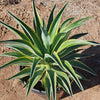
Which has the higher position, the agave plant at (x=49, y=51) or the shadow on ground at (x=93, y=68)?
the agave plant at (x=49, y=51)

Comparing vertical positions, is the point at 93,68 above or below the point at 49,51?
below

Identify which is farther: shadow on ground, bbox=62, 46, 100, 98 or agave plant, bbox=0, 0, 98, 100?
shadow on ground, bbox=62, 46, 100, 98

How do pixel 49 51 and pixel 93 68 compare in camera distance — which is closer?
pixel 49 51

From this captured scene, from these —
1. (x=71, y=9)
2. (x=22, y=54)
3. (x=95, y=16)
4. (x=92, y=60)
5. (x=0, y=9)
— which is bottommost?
(x=92, y=60)

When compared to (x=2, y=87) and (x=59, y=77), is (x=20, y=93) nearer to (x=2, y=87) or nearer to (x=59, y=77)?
(x=2, y=87)

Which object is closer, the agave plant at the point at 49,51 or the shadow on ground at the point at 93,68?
the agave plant at the point at 49,51

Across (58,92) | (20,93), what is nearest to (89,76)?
(58,92)

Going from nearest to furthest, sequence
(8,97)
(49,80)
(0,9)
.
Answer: (49,80) → (8,97) → (0,9)

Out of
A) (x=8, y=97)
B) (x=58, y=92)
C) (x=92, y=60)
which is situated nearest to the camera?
(x=58, y=92)

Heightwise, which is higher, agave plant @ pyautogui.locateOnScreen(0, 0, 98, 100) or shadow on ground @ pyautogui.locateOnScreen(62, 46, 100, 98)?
agave plant @ pyautogui.locateOnScreen(0, 0, 98, 100)

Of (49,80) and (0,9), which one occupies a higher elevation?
(0,9)

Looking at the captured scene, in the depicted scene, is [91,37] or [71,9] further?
[71,9]

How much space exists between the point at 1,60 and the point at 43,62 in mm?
1548

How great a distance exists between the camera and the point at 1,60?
3.61 metres
